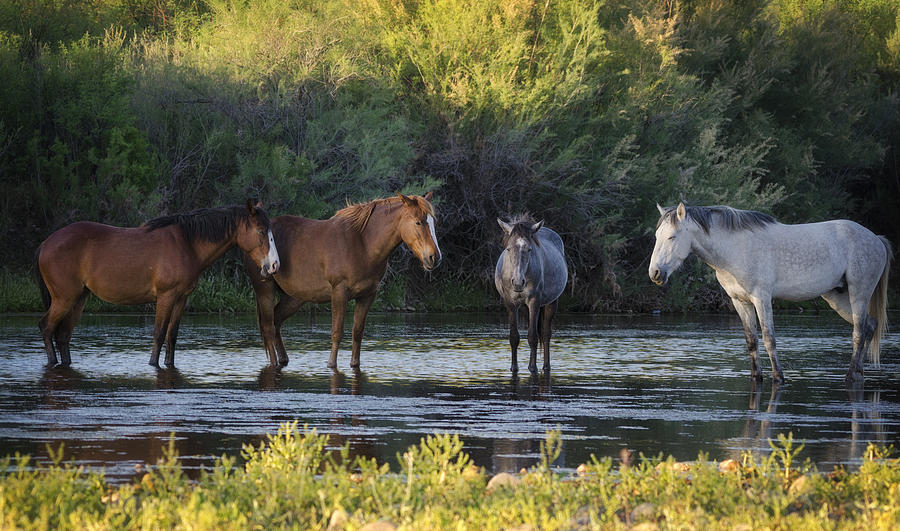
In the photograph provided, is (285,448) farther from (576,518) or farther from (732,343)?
(732,343)

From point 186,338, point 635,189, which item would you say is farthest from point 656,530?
point 635,189

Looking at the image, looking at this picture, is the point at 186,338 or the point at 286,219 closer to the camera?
the point at 286,219

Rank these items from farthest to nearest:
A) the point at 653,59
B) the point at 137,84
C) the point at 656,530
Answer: the point at 653,59, the point at 137,84, the point at 656,530

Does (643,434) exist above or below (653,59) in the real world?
below

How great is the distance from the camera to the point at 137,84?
30094 mm

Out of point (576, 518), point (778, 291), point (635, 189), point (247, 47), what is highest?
point (247, 47)

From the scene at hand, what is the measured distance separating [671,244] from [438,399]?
370cm

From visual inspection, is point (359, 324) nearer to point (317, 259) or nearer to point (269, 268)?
point (317, 259)

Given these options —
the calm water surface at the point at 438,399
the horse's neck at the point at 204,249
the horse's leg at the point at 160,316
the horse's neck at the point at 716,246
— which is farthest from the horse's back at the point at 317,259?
the horse's neck at the point at 716,246

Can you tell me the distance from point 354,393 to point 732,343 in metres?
10.2

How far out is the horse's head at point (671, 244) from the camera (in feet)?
46.4

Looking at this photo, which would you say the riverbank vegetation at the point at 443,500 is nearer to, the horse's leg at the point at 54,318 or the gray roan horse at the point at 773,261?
the gray roan horse at the point at 773,261

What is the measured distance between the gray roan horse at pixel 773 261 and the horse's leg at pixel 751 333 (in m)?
0.01

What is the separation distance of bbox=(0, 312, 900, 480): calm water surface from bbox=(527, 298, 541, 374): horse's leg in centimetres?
30
